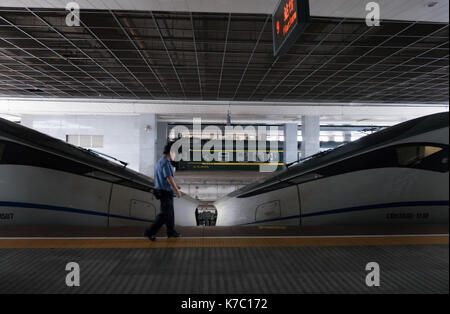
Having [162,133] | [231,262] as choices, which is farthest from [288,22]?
[162,133]

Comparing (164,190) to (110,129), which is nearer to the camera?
(164,190)

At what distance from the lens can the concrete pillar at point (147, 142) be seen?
18.0m

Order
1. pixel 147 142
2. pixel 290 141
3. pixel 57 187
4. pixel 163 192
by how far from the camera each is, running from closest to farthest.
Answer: pixel 163 192
pixel 57 187
pixel 147 142
pixel 290 141

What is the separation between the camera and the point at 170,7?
22.6ft

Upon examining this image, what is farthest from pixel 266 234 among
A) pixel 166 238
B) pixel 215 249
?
pixel 166 238

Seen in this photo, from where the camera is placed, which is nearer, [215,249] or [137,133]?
[215,249]

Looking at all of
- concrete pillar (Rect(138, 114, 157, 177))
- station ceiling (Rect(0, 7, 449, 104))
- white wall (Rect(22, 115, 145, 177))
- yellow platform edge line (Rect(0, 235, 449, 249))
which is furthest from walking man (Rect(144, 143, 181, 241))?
concrete pillar (Rect(138, 114, 157, 177))

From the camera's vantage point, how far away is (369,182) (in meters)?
5.25

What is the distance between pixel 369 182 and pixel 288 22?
3.29 metres

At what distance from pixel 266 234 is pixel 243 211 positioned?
3577mm

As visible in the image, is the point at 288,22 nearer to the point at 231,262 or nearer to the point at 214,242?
the point at 214,242
